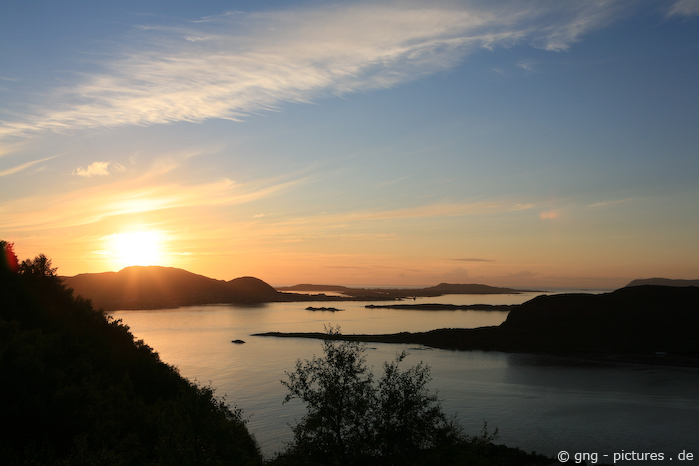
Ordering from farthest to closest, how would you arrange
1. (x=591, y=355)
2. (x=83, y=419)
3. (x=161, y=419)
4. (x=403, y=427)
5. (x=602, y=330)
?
(x=602, y=330) → (x=591, y=355) → (x=403, y=427) → (x=161, y=419) → (x=83, y=419)

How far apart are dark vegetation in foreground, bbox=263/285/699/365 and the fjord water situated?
6.33 metres

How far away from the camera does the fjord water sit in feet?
136

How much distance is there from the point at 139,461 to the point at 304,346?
75282 millimetres

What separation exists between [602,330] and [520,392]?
46.8 metres

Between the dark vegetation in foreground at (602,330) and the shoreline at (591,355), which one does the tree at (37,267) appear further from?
the dark vegetation in foreground at (602,330)

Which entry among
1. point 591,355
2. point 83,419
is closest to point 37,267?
point 83,419

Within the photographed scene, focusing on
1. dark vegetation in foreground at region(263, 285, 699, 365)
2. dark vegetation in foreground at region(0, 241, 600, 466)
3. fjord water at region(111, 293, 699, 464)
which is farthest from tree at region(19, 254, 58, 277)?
dark vegetation in foreground at region(263, 285, 699, 365)

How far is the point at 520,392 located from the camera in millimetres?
59031

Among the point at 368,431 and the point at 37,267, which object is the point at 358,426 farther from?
the point at 37,267

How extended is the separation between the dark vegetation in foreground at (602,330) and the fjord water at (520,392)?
6.33 m

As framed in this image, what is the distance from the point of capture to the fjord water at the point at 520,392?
41.3m

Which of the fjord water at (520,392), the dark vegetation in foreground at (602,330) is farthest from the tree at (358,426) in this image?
the dark vegetation in foreground at (602,330)

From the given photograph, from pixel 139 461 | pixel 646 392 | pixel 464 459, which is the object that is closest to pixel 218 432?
pixel 139 461

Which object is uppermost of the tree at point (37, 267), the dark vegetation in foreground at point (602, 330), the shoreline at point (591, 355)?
the tree at point (37, 267)
